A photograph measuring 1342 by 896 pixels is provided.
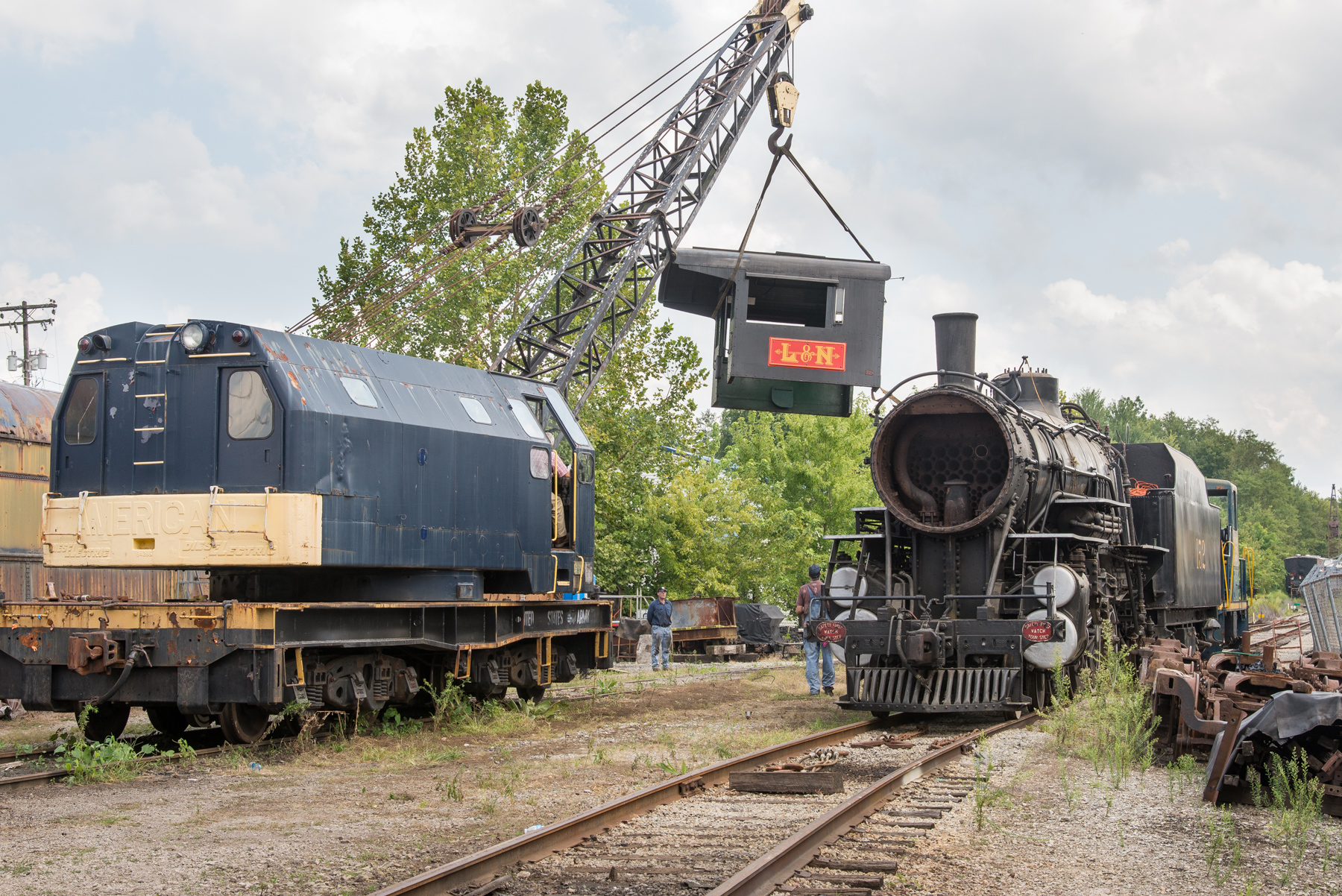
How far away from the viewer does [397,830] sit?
22.1 feet

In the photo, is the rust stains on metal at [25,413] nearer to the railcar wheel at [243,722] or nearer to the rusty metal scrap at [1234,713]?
the railcar wheel at [243,722]

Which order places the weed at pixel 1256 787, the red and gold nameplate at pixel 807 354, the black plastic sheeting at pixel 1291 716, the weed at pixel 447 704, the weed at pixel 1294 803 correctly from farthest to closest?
the red and gold nameplate at pixel 807 354
the weed at pixel 447 704
the weed at pixel 1256 787
the black plastic sheeting at pixel 1291 716
the weed at pixel 1294 803

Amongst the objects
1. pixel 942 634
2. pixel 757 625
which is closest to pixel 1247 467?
pixel 757 625

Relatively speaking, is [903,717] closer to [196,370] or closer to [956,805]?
[956,805]

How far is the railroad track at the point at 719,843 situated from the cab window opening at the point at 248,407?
15.7 ft

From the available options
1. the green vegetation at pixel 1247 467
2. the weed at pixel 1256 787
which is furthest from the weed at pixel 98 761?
the green vegetation at pixel 1247 467

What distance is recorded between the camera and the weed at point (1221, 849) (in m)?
5.67

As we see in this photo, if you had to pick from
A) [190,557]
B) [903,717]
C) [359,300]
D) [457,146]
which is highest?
[457,146]

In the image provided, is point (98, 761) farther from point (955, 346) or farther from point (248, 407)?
point (955, 346)

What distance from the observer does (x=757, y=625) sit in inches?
1047

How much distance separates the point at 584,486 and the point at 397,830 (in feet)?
24.8

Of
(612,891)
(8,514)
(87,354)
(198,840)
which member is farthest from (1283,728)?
(8,514)

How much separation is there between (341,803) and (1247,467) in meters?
98.3

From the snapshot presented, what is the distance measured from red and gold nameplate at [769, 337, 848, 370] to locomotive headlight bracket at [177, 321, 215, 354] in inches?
337
